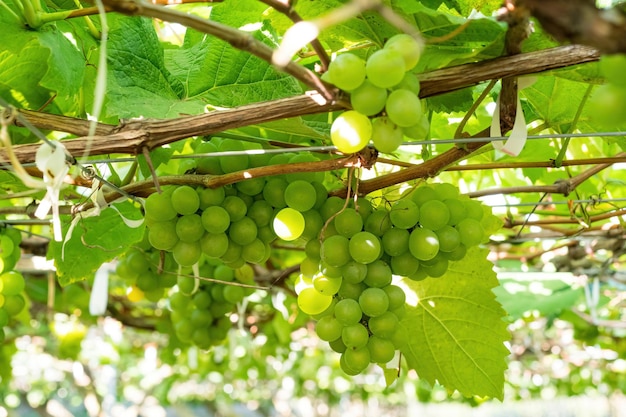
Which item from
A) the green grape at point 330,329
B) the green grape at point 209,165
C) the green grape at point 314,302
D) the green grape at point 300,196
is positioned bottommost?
the green grape at point 330,329

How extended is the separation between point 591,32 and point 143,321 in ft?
8.65

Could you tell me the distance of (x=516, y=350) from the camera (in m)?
5.02

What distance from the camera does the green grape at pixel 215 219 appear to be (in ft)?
2.52

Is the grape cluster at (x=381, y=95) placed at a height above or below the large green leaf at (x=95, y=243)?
above

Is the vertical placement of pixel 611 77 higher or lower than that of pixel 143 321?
higher

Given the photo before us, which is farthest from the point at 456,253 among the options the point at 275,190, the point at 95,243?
the point at 95,243

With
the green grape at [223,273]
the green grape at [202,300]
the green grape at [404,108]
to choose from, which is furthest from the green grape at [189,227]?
the green grape at [202,300]

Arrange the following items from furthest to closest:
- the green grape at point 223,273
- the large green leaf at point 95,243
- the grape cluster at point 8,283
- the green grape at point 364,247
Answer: the green grape at point 223,273
the grape cluster at point 8,283
the large green leaf at point 95,243
the green grape at point 364,247

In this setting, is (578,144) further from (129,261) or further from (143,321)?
(143,321)

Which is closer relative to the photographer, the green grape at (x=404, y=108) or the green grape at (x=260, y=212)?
the green grape at (x=404, y=108)

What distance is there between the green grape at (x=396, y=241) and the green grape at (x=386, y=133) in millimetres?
204

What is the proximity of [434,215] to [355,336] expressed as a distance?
17 centimetres

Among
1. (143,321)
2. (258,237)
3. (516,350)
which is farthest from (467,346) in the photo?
(516,350)

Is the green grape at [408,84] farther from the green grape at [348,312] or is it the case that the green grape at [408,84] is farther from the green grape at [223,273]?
the green grape at [223,273]
